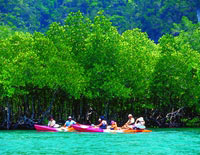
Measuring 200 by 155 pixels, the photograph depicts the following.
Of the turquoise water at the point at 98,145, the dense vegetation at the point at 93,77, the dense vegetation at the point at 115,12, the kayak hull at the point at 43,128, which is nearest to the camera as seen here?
the turquoise water at the point at 98,145

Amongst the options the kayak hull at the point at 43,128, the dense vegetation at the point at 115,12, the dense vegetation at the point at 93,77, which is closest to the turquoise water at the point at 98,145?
the kayak hull at the point at 43,128

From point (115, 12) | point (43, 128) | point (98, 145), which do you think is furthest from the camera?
point (115, 12)

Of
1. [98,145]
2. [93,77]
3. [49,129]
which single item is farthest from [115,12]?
[98,145]

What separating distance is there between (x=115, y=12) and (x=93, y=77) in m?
74.2

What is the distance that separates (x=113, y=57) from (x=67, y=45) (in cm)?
493

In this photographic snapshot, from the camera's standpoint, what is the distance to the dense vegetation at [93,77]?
43.8 meters

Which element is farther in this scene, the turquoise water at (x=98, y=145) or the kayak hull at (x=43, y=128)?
the kayak hull at (x=43, y=128)

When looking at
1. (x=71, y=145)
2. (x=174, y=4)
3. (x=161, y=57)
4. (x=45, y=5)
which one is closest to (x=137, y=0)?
(x=174, y=4)

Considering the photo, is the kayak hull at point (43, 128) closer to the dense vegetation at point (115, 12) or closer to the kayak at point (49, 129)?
the kayak at point (49, 129)

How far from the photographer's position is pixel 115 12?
118688mm

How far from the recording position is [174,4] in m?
108

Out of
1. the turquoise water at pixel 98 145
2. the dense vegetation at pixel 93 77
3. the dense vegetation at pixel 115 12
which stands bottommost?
the turquoise water at pixel 98 145

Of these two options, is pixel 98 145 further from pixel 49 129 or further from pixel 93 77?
pixel 93 77

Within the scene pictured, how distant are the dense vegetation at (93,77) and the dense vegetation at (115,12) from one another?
55.9 meters
